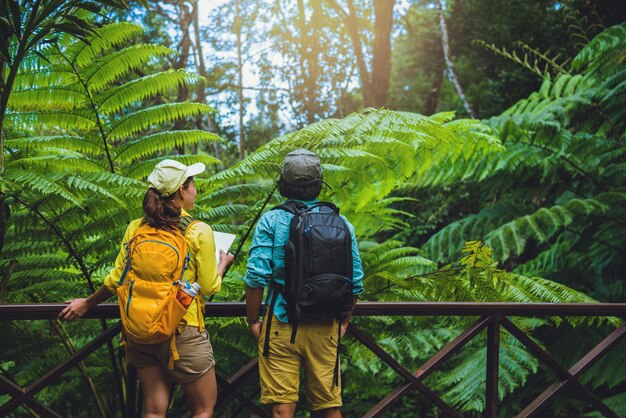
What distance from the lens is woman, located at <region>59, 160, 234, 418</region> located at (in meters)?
1.93

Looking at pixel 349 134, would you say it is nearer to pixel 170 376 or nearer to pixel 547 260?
pixel 170 376

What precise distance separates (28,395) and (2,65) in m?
1.35

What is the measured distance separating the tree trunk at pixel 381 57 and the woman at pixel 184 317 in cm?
677

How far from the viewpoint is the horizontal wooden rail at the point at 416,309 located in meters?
2.13

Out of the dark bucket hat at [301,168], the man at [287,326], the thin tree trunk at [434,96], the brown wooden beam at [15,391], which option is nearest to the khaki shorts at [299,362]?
the man at [287,326]

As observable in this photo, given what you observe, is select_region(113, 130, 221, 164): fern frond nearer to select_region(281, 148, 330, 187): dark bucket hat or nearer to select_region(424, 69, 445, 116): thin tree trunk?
select_region(281, 148, 330, 187): dark bucket hat

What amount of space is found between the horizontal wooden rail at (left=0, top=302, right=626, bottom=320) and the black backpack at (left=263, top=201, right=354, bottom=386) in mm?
383

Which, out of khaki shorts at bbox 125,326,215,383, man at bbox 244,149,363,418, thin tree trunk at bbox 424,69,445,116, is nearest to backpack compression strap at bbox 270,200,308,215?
man at bbox 244,149,363,418

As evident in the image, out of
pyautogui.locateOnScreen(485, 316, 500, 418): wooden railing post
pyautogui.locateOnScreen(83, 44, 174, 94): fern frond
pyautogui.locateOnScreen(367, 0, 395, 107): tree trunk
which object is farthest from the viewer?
pyautogui.locateOnScreen(367, 0, 395, 107): tree trunk

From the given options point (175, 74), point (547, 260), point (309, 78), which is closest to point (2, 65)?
point (175, 74)

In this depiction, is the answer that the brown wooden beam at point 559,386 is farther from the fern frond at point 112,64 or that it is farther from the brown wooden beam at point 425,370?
the fern frond at point 112,64

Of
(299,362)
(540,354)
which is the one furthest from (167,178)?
(540,354)

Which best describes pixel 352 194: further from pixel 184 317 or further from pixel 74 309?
pixel 74 309

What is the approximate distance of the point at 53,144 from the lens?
297cm
